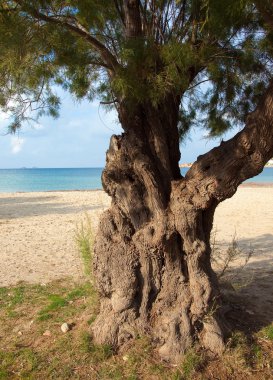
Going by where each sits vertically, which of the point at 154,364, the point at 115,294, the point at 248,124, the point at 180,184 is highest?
the point at 248,124

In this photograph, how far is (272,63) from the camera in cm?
→ 369

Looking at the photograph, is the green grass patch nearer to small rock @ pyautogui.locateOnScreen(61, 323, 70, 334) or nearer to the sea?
small rock @ pyautogui.locateOnScreen(61, 323, 70, 334)

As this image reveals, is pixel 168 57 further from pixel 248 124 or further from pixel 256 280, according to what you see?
pixel 256 280

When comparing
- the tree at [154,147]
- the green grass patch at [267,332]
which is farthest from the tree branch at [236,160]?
the green grass patch at [267,332]

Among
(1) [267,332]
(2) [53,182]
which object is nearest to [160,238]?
(1) [267,332]

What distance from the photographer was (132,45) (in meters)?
2.75

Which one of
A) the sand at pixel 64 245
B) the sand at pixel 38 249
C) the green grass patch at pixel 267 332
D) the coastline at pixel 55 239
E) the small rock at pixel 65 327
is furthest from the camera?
the coastline at pixel 55 239

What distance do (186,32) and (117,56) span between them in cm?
67

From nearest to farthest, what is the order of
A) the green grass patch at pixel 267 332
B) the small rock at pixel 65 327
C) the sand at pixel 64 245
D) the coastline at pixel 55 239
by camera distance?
the green grass patch at pixel 267 332
the small rock at pixel 65 327
the sand at pixel 64 245
the coastline at pixel 55 239

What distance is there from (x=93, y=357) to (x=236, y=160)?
208cm

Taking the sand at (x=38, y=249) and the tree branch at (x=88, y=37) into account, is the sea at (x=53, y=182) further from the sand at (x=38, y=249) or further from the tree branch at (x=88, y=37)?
the tree branch at (x=88, y=37)

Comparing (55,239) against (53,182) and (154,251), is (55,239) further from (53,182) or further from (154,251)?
(53,182)

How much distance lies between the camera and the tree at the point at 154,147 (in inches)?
112

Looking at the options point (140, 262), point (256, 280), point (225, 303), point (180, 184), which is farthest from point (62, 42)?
point (256, 280)
